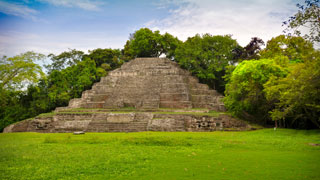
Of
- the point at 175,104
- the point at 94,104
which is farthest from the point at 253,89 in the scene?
the point at 94,104

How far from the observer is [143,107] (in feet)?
75.7

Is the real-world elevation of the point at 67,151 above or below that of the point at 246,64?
below

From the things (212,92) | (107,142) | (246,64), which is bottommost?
(107,142)

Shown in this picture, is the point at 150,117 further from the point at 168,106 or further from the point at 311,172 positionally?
the point at 311,172

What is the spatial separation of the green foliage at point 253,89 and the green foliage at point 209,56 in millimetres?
9628

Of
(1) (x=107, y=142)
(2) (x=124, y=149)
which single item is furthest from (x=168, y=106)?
(2) (x=124, y=149)

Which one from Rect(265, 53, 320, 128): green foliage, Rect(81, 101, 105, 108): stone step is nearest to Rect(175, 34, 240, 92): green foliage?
Rect(81, 101, 105, 108): stone step

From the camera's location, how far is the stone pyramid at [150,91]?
23.8 meters

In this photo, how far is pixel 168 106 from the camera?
77.3ft

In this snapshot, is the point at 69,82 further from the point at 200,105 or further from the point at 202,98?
the point at 200,105

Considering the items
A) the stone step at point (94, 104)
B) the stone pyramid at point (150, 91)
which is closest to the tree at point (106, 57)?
the stone pyramid at point (150, 91)

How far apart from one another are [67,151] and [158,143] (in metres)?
3.50

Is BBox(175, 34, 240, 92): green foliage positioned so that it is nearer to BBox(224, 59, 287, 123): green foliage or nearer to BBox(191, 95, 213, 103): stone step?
BBox(191, 95, 213, 103): stone step

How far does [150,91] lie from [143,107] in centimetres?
300
